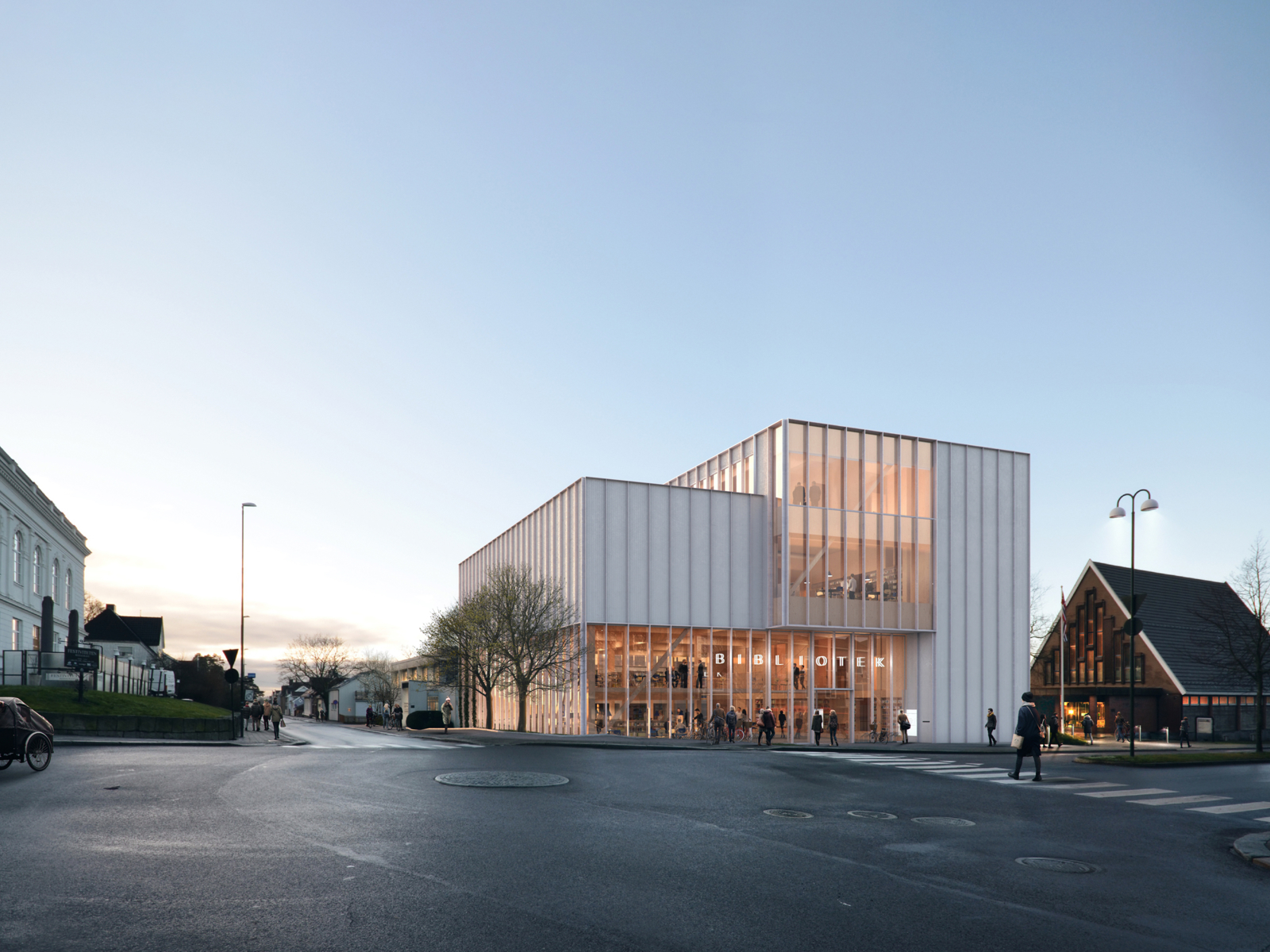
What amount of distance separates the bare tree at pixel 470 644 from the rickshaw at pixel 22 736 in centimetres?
2963

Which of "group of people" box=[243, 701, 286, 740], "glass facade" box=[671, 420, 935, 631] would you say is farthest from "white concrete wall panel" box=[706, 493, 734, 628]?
"group of people" box=[243, 701, 286, 740]

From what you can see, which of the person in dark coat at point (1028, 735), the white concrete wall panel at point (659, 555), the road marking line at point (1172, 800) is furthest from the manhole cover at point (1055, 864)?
the white concrete wall panel at point (659, 555)

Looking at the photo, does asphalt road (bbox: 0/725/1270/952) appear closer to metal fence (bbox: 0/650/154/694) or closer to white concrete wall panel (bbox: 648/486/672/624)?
metal fence (bbox: 0/650/154/694)

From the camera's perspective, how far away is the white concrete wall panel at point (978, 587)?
49.1m

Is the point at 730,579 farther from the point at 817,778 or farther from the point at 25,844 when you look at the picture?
the point at 25,844

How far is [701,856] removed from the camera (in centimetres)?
1121

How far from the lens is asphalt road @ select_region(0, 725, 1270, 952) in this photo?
25.7 feet

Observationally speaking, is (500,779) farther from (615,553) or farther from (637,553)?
(637,553)

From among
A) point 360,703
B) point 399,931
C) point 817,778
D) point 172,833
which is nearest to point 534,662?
point 817,778

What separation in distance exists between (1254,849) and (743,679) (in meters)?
34.3

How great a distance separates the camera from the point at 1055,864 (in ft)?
38.4

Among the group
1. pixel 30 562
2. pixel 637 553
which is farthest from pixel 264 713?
pixel 637 553

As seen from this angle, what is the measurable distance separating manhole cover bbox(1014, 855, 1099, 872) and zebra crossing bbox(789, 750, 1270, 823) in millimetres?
7399

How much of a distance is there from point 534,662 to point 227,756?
2573 centimetres
